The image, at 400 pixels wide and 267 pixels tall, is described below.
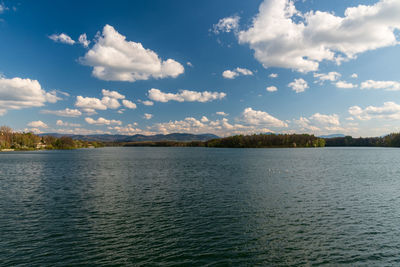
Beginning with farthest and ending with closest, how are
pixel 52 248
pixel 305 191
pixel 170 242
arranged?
pixel 305 191, pixel 170 242, pixel 52 248

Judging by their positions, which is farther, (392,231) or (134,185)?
(134,185)

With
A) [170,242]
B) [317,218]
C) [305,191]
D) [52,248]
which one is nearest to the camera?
[52,248]

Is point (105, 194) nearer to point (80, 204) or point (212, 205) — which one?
point (80, 204)

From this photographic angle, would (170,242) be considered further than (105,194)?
No

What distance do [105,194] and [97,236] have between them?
20.9 metres

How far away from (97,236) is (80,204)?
14985 mm

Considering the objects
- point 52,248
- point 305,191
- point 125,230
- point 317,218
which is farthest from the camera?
point 305,191

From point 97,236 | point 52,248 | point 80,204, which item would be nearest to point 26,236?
point 52,248

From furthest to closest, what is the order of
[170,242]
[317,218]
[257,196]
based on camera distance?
[257,196] → [317,218] → [170,242]

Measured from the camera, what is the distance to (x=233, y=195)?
43.7 meters

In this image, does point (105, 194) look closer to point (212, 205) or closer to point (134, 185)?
point (134, 185)

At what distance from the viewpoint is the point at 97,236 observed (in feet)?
81.0

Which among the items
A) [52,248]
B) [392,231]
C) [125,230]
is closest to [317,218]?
[392,231]

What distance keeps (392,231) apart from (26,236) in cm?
4015
